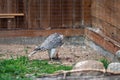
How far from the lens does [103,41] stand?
8773 mm

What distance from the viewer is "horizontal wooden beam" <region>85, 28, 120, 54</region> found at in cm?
813

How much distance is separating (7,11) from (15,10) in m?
0.18

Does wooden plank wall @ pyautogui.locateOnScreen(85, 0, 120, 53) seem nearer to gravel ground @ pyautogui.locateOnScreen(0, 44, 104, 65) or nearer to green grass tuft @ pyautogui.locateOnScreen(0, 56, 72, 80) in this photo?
gravel ground @ pyautogui.locateOnScreen(0, 44, 104, 65)

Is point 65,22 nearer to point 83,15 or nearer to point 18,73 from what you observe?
point 83,15

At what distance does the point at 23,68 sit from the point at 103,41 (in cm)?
226

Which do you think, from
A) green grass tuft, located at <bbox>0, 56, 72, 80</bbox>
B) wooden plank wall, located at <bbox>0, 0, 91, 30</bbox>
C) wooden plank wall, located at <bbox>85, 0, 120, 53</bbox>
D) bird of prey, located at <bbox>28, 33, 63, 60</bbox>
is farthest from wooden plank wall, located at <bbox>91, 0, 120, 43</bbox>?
green grass tuft, located at <bbox>0, 56, 72, 80</bbox>

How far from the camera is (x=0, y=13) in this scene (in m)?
9.77

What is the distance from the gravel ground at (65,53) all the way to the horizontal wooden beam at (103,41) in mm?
240

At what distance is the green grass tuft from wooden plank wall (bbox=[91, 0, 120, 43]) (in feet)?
4.67

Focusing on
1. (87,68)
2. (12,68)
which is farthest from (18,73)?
(87,68)

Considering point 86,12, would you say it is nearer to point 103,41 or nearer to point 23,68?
point 103,41

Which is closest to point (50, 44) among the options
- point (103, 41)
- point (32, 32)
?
point (103, 41)

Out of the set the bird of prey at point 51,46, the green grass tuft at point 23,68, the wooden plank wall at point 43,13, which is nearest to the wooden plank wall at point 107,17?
the wooden plank wall at point 43,13

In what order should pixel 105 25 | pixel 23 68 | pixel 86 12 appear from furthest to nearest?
pixel 86 12
pixel 105 25
pixel 23 68
